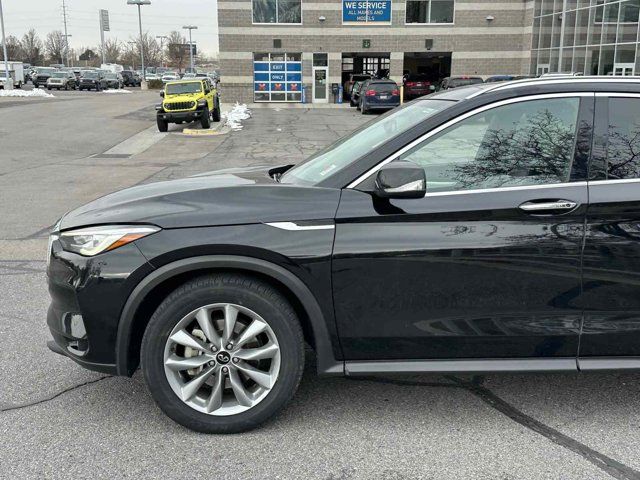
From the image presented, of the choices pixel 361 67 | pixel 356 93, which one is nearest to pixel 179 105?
pixel 356 93

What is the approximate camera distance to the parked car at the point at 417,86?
38.8 meters

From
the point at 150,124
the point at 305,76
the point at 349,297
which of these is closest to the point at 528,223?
the point at 349,297

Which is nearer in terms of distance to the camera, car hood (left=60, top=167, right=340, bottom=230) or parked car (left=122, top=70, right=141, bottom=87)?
car hood (left=60, top=167, right=340, bottom=230)

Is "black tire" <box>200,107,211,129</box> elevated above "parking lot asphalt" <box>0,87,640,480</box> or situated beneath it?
elevated above

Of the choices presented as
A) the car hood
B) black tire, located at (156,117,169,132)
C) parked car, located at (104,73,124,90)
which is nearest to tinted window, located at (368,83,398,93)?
black tire, located at (156,117,169,132)

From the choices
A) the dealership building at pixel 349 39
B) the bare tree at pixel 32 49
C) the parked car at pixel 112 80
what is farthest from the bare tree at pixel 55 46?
the dealership building at pixel 349 39

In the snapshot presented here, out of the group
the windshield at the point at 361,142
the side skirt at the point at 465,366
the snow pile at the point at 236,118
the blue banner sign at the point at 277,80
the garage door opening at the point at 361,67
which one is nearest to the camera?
the side skirt at the point at 465,366

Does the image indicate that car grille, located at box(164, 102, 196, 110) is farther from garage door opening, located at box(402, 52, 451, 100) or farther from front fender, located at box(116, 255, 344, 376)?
front fender, located at box(116, 255, 344, 376)

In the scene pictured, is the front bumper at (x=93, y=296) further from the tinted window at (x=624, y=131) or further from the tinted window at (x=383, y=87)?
the tinted window at (x=383, y=87)

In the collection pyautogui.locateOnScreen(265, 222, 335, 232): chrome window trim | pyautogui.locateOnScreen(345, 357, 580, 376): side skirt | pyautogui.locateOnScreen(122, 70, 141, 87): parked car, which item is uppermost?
pyautogui.locateOnScreen(122, 70, 141, 87): parked car

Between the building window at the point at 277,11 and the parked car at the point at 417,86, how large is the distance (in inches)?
321

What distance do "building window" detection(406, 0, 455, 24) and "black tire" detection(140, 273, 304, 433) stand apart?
39.3m

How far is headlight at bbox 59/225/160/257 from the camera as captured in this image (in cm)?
310

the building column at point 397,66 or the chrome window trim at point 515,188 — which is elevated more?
the building column at point 397,66
